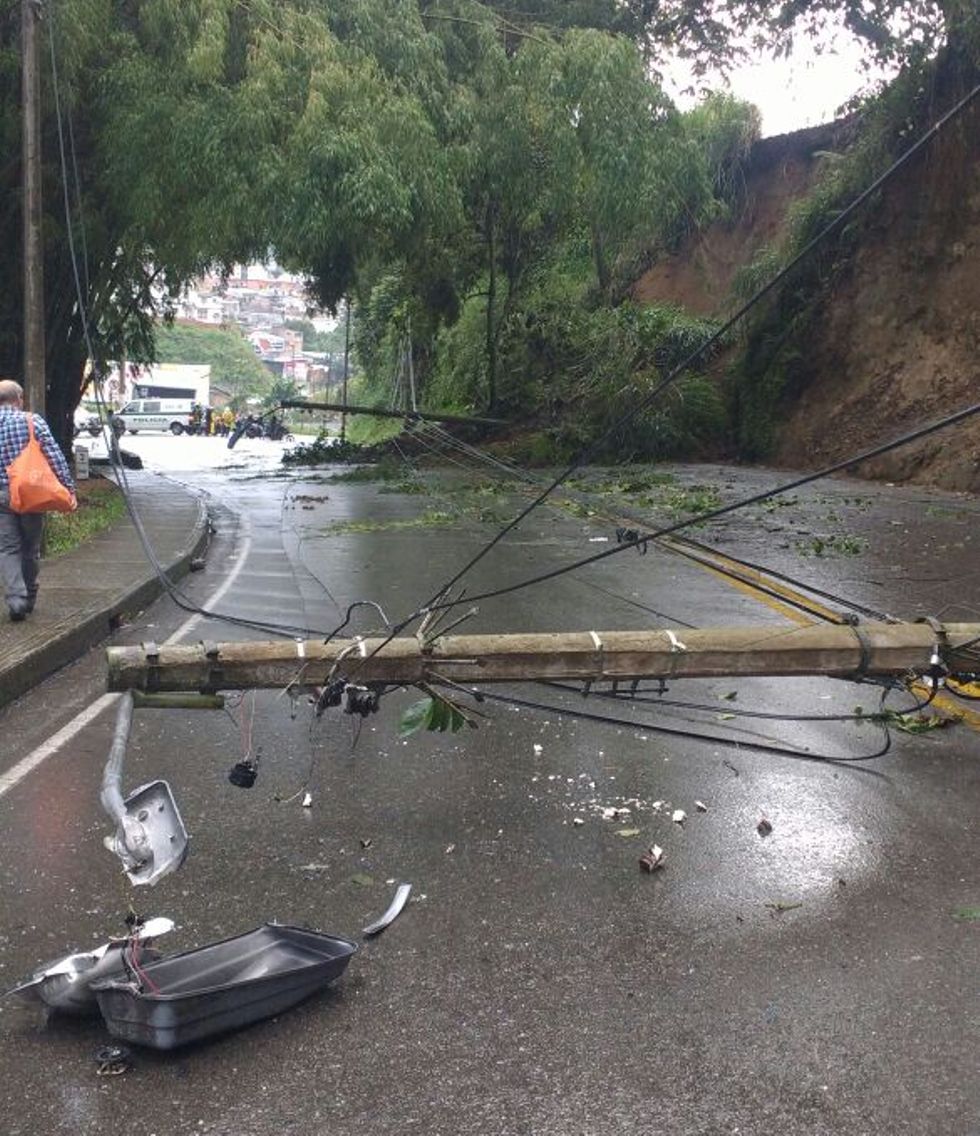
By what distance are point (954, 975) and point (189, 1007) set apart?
2.35 m

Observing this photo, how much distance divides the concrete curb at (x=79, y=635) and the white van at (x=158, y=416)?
60909 mm

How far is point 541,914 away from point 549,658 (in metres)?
1.15

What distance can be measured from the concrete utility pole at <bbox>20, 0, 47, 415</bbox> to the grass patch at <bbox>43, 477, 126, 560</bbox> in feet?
5.37

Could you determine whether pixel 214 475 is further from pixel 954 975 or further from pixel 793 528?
pixel 954 975

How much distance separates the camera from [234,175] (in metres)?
14.5

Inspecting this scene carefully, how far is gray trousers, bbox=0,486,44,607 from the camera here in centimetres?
876

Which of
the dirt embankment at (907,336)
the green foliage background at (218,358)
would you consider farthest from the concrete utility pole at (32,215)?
the green foliage background at (218,358)

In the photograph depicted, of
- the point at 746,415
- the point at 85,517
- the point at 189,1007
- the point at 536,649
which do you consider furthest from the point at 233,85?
the point at 746,415

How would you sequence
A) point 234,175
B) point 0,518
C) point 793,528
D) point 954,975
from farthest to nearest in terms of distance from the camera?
point 793,528 < point 234,175 < point 0,518 < point 954,975

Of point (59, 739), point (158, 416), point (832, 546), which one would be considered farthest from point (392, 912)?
point (158, 416)

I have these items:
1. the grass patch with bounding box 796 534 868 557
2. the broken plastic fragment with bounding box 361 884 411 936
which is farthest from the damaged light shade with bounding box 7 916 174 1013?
the grass patch with bounding box 796 534 868 557

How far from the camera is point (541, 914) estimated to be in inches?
167

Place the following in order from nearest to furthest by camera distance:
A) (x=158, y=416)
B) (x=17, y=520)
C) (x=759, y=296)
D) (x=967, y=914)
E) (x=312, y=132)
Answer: (x=967, y=914)
(x=759, y=296)
(x=17, y=520)
(x=312, y=132)
(x=158, y=416)

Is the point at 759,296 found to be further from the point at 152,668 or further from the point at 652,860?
the point at 152,668
